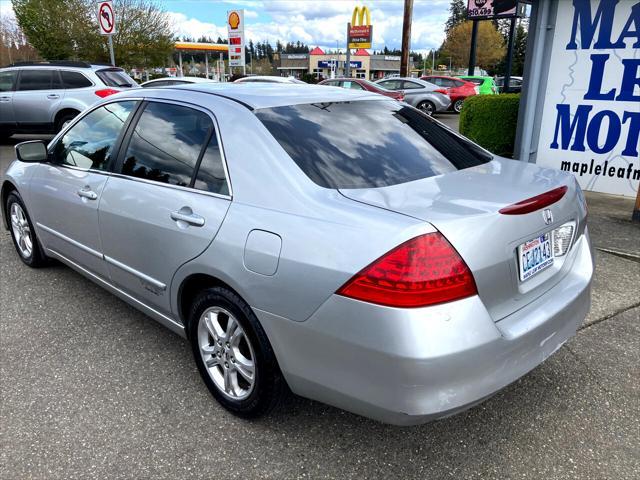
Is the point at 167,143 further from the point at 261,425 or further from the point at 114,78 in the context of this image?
the point at 114,78

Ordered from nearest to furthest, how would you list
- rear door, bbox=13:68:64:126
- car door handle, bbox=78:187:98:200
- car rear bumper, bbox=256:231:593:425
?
car rear bumper, bbox=256:231:593:425 → car door handle, bbox=78:187:98:200 → rear door, bbox=13:68:64:126

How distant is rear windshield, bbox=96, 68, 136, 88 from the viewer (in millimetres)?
11625

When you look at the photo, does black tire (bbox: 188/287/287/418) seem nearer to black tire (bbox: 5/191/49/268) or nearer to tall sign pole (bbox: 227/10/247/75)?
black tire (bbox: 5/191/49/268)

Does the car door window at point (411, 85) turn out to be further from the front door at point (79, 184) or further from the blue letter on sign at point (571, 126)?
the front door at point (79, 184)

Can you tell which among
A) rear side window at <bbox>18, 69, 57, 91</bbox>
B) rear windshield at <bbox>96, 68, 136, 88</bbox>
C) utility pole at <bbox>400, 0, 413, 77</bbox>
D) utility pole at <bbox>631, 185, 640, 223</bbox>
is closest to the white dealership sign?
utility pole at <bbox>631, 185, 640, 223</bbox>

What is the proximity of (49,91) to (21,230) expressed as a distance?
27.3ft

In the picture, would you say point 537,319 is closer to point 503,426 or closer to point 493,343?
→ point 493,343

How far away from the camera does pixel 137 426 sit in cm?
261

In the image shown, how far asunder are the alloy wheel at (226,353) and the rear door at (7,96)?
38.1 feet

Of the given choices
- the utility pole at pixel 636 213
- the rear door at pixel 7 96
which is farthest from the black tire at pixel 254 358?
the rear door at pixel 7 96

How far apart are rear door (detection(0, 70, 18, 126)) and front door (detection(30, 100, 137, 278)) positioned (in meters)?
9.38

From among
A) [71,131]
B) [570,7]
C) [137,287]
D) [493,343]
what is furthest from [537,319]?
[570,7]

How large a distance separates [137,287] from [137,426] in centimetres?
83

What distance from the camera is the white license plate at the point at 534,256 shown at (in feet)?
7.13
